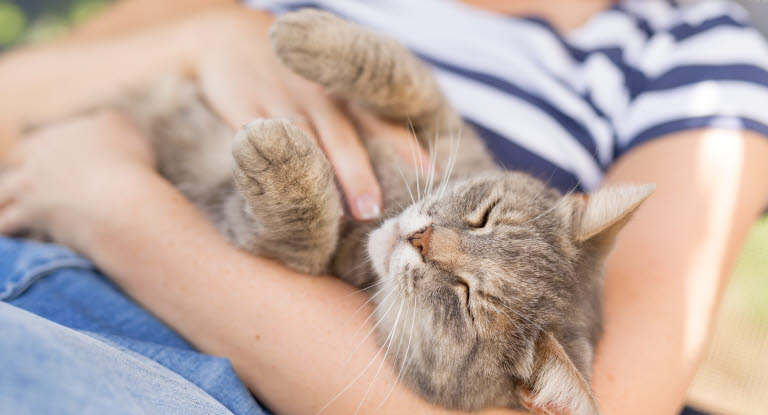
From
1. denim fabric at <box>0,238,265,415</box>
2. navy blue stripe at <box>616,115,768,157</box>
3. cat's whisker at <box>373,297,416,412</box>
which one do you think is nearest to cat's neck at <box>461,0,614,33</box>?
navy blue stripe at <box>616,115,768,157</box>

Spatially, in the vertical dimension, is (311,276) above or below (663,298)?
above

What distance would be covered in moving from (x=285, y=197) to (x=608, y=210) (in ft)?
2.06

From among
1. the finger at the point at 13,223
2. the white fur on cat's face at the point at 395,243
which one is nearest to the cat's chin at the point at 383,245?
the white fur on cat's face at the point at 395,243

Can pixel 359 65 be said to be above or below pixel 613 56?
above

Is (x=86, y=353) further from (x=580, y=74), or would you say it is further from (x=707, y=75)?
(x=707, y=75)

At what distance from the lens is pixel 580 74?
151cm

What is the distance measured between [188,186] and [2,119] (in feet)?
2.37

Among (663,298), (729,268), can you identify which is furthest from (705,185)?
(663,298)

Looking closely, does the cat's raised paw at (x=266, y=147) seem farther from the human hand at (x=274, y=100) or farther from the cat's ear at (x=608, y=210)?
the cat's ear at (x=608, y=210)

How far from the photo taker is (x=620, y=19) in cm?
158

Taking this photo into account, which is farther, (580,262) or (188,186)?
(188,186)

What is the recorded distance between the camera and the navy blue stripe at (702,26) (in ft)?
4.76

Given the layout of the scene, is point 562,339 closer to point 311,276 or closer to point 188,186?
point 311,276

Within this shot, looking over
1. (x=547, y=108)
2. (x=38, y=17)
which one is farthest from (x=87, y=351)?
(x=38, y=17)
